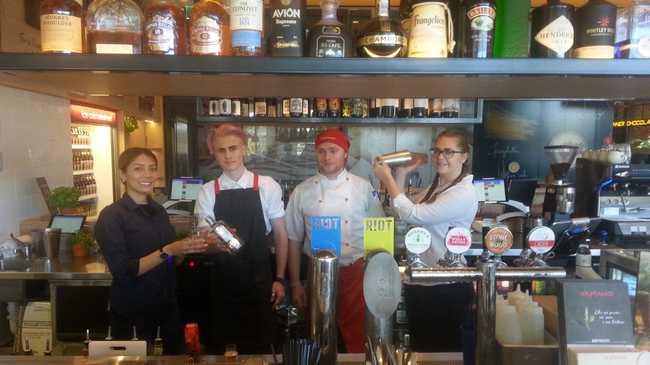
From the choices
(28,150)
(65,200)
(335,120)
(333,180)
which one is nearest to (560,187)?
(333,180)

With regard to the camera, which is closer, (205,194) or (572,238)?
(205,194)

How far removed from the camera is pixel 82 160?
469cm

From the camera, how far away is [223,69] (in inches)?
36.0

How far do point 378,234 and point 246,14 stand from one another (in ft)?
1.79

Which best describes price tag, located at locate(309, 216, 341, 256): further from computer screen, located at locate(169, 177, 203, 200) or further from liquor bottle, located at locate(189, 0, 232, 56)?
computer screen, located at locate(169, 177, 203, 200)

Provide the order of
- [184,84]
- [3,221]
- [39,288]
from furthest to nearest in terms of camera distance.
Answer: [3,221], [39,288], [184,84]

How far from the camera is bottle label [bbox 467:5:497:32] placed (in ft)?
3.20

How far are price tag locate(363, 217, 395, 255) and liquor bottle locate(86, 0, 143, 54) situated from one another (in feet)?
2.05

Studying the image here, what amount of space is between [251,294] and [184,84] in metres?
1.43

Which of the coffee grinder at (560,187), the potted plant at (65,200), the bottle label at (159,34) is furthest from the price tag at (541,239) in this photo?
the potted plant at (65,200)

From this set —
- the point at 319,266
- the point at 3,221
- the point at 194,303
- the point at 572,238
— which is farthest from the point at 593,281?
the point at 3,221

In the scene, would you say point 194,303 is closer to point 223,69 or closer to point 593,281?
point 223,69

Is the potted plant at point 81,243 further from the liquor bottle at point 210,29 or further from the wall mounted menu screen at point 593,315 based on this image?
the wall mounted menu screen at point 593,315

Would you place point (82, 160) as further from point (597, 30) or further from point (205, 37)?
point (597, 30)
